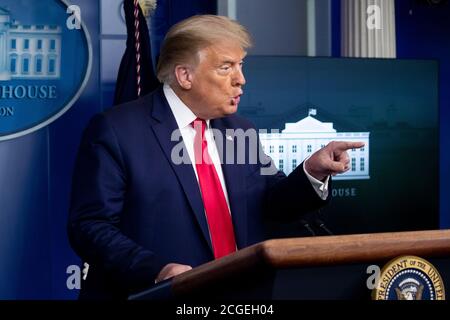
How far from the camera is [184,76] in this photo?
2.13m

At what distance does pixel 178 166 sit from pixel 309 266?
92cm

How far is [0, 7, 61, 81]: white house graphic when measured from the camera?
3117 millimetres

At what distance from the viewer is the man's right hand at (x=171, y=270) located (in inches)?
60.9

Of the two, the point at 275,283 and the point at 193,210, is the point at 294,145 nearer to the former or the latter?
the point at 193,210

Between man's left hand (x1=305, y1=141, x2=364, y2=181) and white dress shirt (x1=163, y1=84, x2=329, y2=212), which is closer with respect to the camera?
man's left hand (x1=305, y1=141, x2=364, y2=181)

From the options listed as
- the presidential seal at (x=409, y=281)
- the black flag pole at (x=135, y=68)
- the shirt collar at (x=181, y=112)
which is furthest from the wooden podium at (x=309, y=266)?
the black flag pole at (x=135, y=68)

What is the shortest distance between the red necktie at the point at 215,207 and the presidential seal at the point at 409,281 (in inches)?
35.9

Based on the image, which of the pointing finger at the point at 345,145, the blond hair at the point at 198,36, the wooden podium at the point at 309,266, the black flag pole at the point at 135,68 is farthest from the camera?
the black flag pole at the point at 135,68

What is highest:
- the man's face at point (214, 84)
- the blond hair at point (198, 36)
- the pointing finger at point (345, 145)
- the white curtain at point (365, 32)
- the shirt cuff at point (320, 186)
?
the white curtain at point (365, 32)

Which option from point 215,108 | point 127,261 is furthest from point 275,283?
point 215,108

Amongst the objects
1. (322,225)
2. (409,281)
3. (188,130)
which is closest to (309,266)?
(409,281)

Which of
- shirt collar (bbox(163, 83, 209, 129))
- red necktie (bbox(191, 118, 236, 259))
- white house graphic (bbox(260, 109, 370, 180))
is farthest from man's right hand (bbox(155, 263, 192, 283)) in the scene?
white house graphic (bbox(260, 109, 370, 180))

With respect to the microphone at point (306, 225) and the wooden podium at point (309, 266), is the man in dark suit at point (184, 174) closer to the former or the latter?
the wooden podium at point (309, 266)

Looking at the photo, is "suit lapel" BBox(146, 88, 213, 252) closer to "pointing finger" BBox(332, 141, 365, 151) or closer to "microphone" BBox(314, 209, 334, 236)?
"pointing finger" BBox(332, 141, 365, 151)
